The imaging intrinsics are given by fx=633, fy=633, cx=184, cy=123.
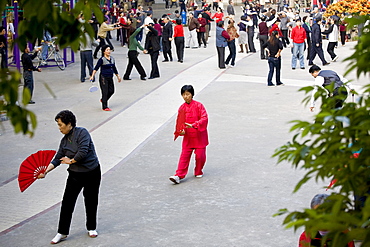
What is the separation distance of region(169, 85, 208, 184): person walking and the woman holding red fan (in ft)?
7.84

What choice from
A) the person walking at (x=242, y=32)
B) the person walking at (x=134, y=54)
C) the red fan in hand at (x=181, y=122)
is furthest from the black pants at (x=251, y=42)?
the red fan in hand at (x=181, y=122)

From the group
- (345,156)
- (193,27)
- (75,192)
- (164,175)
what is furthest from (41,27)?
(193,27)

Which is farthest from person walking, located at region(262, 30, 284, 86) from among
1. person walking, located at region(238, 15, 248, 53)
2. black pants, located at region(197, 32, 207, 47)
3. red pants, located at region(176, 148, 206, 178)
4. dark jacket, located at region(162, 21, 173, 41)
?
black pants, located at region(197, 32, 207, 47)

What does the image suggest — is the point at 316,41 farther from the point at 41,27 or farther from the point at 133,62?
the point at 41,27

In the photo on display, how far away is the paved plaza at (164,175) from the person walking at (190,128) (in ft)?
1.08

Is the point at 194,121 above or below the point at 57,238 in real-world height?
above

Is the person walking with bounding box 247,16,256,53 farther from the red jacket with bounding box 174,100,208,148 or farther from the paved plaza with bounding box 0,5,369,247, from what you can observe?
the red jacket with bounding box 174,100,208,148

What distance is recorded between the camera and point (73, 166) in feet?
26.6

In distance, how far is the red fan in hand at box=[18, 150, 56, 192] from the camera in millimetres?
8102

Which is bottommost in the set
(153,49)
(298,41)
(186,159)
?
(186,159)

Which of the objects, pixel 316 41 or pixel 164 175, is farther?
pixel 316 41

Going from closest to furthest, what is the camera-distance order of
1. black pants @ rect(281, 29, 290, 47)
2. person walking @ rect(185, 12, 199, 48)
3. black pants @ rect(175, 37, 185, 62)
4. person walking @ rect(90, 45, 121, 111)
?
person walking @ rect(90, 45, 121, 111)
black pants @ rect(175, 37, 185, 62)
person walking @ rect(185, 12, 199, 48)
black pants @ rect(281, 29, 290, 47)

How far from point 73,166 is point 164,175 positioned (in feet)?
10.1

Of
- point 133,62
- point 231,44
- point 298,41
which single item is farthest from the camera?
point 231,44
